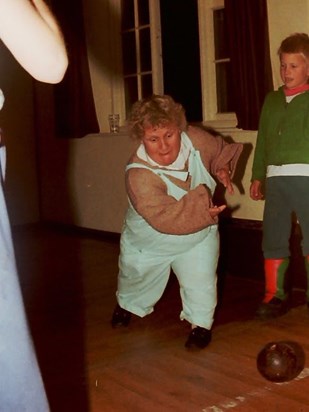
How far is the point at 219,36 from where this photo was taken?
5246 mm

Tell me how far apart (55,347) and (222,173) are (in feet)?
3.89

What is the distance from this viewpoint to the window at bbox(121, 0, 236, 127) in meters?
5.23

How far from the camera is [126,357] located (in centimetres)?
312

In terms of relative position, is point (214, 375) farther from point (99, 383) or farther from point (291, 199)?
point (291, 199)

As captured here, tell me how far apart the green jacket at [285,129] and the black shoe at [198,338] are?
100 centimetres

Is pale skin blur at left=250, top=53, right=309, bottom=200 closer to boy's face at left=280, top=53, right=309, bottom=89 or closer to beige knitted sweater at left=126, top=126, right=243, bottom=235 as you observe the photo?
boy's face at left=280, top=53, right=309, bottom=89

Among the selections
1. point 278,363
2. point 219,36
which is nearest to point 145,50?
point 219,36

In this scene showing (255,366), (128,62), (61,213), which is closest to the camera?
(255,366)

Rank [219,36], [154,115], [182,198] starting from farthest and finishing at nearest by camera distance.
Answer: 1. [219,36]
2. [154,115]
3. [182,198]

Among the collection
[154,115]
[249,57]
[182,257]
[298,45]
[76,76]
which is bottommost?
[182,257]

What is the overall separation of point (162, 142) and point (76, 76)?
3.29m

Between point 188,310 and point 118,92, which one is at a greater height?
point 118,92

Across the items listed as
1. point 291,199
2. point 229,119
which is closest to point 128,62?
point 229,119

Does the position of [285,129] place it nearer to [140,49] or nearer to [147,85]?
[147,85]
